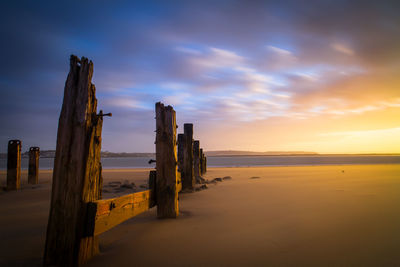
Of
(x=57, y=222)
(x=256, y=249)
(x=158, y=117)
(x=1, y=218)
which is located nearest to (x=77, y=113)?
(x=57, y=222)

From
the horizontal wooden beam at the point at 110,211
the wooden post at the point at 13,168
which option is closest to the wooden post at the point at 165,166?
the horizontal wooden beam at the point at 110,211

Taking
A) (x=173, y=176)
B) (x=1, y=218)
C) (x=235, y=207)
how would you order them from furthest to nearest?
(x=235, y=207), (x=1, y=218), (x=173, y=176)

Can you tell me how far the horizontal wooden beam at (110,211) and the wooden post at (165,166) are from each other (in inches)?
24.0

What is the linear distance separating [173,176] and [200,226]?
3.22ft

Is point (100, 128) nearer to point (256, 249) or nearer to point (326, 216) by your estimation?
point (256, 249)

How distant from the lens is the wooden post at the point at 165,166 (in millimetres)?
4496

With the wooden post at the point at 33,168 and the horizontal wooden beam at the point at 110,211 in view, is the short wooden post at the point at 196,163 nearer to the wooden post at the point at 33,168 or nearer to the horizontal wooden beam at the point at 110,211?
the wooden post at the point at 33,168

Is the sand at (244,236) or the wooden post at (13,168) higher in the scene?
the wooden post at (13,168)

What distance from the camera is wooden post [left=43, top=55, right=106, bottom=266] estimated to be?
2404 millimetres

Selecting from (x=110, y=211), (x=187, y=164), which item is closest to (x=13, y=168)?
(x=187, y=164)

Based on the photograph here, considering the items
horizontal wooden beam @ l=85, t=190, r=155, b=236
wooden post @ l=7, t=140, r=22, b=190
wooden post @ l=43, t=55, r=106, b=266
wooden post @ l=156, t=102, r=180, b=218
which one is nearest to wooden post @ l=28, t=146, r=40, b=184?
wooden post @ l=7, t=140, r=22, b=190

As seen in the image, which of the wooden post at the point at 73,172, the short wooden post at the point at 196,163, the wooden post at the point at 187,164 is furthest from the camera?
the short wooden post at the point at 196,163

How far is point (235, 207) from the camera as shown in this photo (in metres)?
5.57

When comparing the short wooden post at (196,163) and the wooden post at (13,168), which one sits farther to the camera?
the short wooden post at (196,163)
